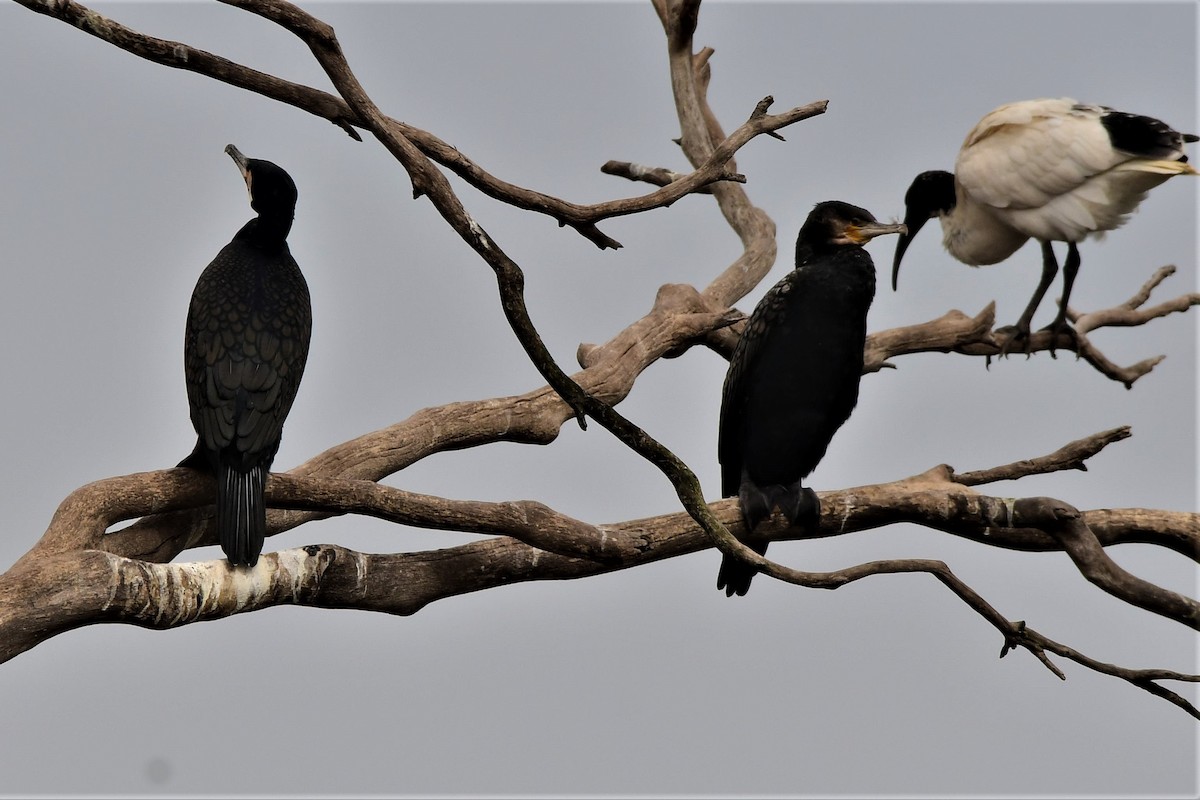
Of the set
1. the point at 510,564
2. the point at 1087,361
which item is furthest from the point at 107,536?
the point at 1087,361

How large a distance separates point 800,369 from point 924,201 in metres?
2.65

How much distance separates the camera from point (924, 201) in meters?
7.10

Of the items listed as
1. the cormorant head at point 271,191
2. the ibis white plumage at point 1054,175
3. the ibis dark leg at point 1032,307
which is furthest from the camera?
the ibis dark leg at point 1032,307

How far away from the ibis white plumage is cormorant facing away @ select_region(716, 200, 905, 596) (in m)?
1.57

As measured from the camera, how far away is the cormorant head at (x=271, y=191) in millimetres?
4676

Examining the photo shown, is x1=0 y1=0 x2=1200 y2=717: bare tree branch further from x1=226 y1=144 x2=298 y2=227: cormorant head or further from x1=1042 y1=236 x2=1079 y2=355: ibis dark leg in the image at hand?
x1=1042 y1=236 x2=1079 y2=355: ibis dark leg

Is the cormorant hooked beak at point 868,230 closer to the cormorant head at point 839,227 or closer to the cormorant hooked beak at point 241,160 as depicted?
the cormorant head at point 839,227

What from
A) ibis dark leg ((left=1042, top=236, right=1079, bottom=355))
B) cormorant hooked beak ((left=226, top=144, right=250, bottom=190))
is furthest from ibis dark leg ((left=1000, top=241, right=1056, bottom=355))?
cormorant hooked beak ((left=226, top=144, right=250, bottom=190))

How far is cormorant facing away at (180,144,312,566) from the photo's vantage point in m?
4.21

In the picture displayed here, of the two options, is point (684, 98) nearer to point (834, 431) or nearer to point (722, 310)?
point (722, 310)

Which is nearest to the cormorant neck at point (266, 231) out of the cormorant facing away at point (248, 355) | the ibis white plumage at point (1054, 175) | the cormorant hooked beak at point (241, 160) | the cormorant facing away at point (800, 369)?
the cormorant facing away at point (248, 355)

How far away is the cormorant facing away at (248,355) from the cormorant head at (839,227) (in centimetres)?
172

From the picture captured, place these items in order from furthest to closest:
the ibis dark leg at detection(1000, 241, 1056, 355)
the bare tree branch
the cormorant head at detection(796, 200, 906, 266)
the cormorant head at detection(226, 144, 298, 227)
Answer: the ibis dark leg at detection(1000, 241, 1056, 355) < the cormorant head at detection(796, 200, 906, 266) < the cormorant head at detection(226, 144, 298, 227) < the bare tree branch

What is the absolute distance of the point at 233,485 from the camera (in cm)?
422
